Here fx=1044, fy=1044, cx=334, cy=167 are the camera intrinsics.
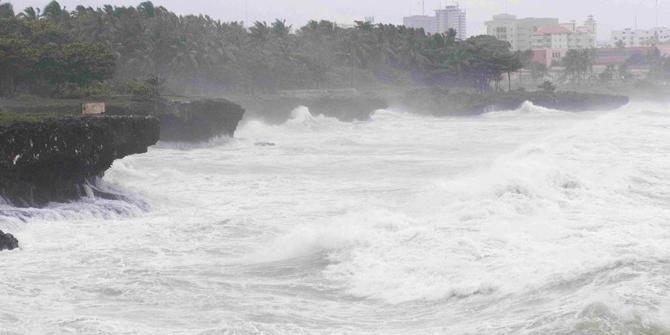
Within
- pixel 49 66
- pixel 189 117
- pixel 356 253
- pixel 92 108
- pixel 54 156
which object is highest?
pixel 49 66

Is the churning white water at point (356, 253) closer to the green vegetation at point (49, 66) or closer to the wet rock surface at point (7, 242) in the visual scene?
the wet rock surface at point (7, 242)

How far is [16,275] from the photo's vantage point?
15289mm

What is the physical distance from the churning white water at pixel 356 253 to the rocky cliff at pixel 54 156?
2.71ft

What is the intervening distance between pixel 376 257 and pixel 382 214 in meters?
4.32

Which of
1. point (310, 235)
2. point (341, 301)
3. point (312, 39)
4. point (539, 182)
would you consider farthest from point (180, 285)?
point (312, 39)

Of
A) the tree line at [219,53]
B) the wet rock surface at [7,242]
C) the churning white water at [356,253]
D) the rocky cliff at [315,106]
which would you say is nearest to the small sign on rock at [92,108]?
the churning white water at [356,253]

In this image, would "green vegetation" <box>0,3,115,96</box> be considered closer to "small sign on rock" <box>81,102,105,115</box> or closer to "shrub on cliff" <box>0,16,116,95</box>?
"shrub on cliff" <box>0,16,116,95</box>

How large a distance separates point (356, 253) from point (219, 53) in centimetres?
6349

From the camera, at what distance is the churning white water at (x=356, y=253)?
40.2 feet

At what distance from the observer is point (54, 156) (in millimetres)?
23906

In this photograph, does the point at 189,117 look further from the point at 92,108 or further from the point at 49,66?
the point at 92,108

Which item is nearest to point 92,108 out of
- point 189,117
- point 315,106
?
point 189,117

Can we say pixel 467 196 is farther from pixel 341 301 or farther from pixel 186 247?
pixel 341 301

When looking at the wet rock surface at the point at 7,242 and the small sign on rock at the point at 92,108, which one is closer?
the wet rock surface at the point at 7,242
